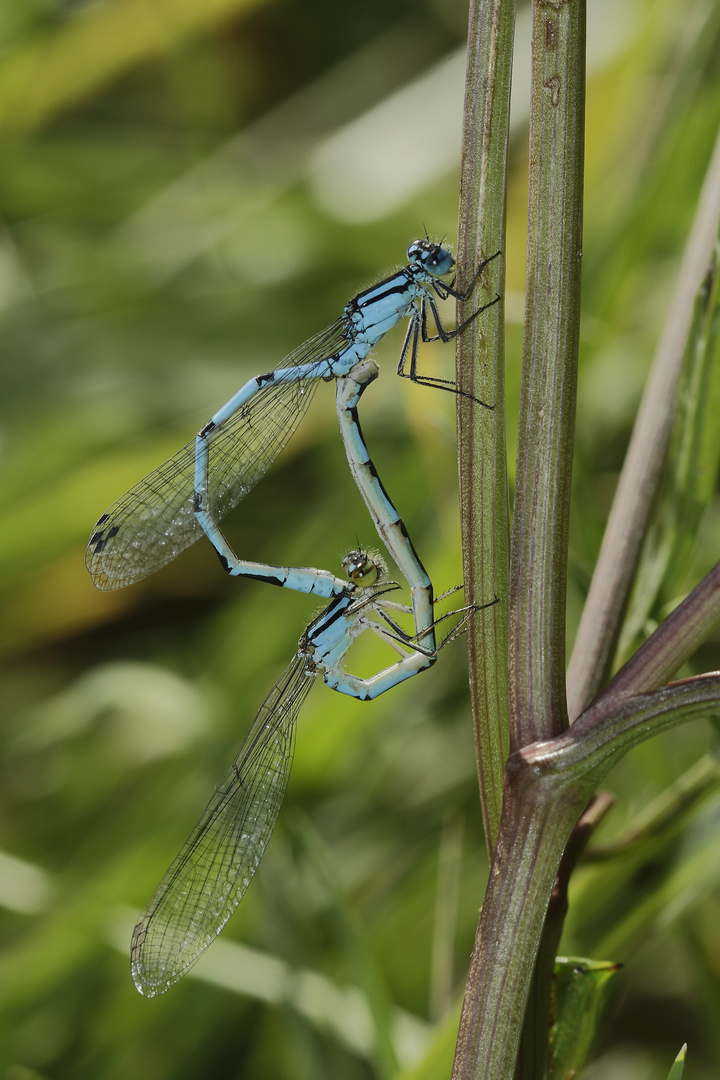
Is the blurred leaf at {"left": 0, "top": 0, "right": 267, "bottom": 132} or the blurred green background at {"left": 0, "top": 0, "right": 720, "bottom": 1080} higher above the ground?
the blurred leaf at {"left": 0, "top": 0, "right": 267, "bottom": 132}

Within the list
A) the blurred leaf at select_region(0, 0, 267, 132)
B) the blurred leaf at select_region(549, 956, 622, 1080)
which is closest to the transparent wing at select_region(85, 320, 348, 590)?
the blurred leaf at select_region(549, 956, 622, 1080)

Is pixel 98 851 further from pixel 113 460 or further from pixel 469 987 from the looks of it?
pixel 469 987

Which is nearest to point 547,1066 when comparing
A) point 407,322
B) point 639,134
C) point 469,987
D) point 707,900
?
point 469,987

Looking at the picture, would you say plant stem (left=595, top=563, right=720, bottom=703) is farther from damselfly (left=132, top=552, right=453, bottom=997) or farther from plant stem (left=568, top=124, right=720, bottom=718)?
damselfly (left=132, top=552, right=453, bottom=997)

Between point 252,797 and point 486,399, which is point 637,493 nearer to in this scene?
point 486,399

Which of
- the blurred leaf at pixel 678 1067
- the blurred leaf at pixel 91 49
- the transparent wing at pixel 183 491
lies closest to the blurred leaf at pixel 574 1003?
the blurred leaf at pixel 678 1067

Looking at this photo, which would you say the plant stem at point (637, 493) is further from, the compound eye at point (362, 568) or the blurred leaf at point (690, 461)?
the compound eye at point (362, 568)
